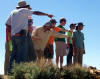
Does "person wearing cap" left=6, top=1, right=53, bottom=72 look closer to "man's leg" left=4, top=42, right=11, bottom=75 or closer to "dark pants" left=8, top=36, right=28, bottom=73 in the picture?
"dark pants" left=8, top=36, right=28, bottom=73

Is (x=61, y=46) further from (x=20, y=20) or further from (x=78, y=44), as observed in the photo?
(x=20, y=20)

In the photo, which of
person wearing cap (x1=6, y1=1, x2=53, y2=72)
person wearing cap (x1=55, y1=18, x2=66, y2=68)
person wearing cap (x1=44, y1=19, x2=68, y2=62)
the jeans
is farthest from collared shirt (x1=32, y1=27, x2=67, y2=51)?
person wearing cap (x1=55, y1=18, x2=66, y2=68)

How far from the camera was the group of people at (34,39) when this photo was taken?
984 centimetres

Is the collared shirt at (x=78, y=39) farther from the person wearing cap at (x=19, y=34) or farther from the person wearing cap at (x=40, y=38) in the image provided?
the person wearing cap at (x=19, y=34)

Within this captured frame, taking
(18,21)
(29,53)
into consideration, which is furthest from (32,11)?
(29,53)

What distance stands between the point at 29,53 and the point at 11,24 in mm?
1151

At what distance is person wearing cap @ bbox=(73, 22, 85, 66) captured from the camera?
12.2 m

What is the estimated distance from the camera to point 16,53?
9898mm

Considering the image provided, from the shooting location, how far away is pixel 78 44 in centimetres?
1217

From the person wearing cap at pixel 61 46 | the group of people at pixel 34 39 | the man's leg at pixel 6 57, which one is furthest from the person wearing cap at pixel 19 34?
the person wearing cap at pixel 61 46

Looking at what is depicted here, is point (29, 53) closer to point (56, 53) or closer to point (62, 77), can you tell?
point (62, 77)

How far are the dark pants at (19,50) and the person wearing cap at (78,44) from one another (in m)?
2.99

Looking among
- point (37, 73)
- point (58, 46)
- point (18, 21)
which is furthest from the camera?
point (58, 46)

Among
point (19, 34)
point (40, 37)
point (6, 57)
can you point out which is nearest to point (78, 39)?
point (40, 37)
